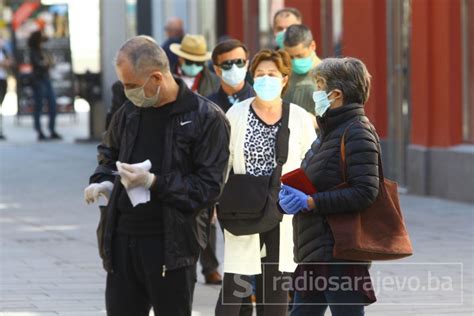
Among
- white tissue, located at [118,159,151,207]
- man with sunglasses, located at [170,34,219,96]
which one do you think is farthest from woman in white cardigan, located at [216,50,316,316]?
man with sunglasses, located at [170,34,219,96]

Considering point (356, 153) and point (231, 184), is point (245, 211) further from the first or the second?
point (356, 153)

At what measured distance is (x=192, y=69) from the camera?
34.8ft

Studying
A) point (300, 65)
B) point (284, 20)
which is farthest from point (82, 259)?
point (300, 65)

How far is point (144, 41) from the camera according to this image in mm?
5906

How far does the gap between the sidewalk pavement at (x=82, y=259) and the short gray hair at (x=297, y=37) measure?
1.81 m

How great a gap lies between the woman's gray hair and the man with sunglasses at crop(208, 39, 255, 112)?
2728 millimetres

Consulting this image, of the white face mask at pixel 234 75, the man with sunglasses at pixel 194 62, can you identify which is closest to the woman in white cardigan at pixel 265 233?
the white face mask at pixel 234 75

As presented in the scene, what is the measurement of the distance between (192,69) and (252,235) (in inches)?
128

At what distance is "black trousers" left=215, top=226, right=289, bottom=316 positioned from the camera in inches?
299

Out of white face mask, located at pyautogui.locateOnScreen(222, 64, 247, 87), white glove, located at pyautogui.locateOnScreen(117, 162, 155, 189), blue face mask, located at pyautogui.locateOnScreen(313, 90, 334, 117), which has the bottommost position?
white glove, located at pyautogui.locateOnScreen(117, 162, 155, 189)

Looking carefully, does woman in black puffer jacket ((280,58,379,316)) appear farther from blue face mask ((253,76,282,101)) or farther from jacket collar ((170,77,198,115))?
blue face mask ((253,76,282,101))

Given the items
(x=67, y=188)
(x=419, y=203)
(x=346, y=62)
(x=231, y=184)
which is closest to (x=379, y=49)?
(x=419, y=203)

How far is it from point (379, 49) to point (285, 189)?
1061 cm

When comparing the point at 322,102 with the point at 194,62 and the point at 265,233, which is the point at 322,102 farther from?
the point at 194,62
